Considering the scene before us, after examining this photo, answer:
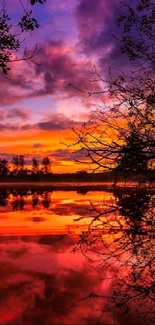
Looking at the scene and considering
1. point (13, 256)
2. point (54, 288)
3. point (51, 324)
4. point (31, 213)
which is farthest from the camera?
point (31, 213)

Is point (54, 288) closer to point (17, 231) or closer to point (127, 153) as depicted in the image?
point (127, 153)

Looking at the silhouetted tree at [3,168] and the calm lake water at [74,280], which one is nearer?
the calm lake water at [74,280]

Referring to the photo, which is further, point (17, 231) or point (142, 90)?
point (17, 231)

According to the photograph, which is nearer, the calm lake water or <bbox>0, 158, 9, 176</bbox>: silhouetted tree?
the calm lake water

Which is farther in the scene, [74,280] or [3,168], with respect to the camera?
[3,168]

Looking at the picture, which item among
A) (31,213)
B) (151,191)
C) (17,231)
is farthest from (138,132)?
(31,213)

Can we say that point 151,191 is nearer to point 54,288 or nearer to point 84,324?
point 54,288

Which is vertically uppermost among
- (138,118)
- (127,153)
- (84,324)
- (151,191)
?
(138,118)

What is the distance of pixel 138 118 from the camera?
11.3 meters

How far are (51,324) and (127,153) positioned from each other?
437 centimetres

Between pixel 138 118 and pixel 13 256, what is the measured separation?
18.4 feet

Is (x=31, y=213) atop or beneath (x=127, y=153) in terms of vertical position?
beneath

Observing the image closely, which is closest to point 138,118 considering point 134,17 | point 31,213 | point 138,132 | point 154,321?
point 138,132

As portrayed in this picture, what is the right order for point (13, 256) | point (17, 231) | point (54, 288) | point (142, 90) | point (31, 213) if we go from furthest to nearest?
point (31, 213) → point (17, 231) → point (13, 256) → point (142, 90) → point (54, 288)
